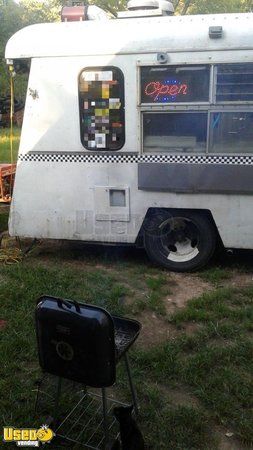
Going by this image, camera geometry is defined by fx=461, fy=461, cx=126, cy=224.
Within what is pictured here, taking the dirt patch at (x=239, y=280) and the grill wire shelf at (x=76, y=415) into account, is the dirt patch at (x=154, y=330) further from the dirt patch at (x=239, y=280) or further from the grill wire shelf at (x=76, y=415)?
the dirt patch at (x=239, y=280)

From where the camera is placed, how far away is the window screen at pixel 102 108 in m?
5.16

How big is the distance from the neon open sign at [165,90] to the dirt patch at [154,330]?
233cm

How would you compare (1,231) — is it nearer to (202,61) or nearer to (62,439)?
(202,61)

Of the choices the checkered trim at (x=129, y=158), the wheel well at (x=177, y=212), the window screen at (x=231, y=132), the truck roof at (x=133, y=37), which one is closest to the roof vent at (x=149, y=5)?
the truck roof at (x=133, y=37)

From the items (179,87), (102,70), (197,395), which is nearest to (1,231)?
(102,70)

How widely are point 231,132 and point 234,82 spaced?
515 mm

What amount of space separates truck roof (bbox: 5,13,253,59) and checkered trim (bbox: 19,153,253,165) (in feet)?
3.67

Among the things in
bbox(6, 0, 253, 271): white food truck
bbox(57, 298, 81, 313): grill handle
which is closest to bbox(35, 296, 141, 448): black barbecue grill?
bbox(57, 298, 81, 313): grill handle

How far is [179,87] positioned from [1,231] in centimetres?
368

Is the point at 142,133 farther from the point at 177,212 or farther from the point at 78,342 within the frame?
the point at 78,342

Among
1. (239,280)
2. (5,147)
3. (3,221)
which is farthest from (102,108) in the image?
(5,147)

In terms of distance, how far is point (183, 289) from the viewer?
16.6 feet

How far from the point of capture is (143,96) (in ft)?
16.7

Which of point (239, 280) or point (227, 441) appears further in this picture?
point (239, 280)
